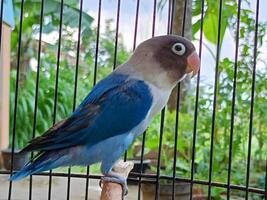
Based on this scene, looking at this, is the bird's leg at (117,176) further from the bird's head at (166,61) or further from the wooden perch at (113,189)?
the bird's head at (166,61)

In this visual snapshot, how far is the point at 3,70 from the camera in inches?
156

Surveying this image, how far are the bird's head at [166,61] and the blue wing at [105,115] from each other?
4 cm

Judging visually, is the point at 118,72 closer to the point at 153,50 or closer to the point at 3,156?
the point at 153,50

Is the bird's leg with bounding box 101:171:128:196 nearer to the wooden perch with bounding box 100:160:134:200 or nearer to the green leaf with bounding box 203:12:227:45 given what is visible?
the wooden perch with bounding box 100:160:134:200

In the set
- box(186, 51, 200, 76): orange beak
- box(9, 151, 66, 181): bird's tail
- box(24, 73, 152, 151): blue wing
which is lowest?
box(9, 151, 66, 181): bird's tail

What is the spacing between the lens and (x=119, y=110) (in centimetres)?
120

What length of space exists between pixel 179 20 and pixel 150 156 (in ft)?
4.23

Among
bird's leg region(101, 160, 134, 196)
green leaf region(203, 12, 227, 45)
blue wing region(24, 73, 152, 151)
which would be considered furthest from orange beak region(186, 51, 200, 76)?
green leaf region(203, 12, 227, 45)

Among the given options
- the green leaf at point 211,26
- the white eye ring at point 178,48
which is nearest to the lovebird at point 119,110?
the white eye ring at point 178,48

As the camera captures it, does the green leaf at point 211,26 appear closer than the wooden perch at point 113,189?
No

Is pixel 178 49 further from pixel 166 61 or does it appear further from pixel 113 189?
pixel 113 189

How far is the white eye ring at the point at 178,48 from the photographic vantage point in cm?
119

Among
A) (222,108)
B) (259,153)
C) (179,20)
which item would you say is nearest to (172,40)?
(179,20)

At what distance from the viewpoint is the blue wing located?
3.78 feet
